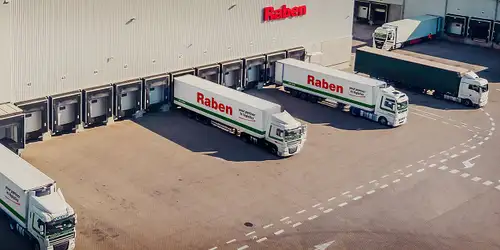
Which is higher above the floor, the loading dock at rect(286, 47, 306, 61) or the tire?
the loading dock at rect(286, 47, 306, 61)

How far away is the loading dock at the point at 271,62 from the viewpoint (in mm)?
54312

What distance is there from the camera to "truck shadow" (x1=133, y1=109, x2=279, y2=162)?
4081 centimetres

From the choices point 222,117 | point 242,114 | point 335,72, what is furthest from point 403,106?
point 222,117

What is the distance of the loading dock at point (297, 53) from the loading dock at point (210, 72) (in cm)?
739

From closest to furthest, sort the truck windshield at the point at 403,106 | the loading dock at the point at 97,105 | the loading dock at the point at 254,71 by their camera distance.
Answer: the loading dock at the point at 97,105
the truck windshield at the point at 403,106
the loading dock at the point at 254,71

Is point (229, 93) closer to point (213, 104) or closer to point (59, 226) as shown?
point (213, 104)

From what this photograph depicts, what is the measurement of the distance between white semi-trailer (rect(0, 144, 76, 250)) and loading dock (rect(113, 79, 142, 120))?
14.2 metres

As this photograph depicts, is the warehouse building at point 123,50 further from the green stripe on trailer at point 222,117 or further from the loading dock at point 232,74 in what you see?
the green stripe on trailer at point 222,117

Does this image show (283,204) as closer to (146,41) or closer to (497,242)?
(497,242)

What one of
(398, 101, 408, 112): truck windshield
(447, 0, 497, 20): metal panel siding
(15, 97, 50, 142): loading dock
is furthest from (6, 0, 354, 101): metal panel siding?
(447, 0, 497, 20): metal panel siding

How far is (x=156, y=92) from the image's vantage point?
155 feet

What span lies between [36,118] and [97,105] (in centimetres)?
433

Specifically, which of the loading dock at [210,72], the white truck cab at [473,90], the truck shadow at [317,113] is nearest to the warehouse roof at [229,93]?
the loading dock at [210,72]

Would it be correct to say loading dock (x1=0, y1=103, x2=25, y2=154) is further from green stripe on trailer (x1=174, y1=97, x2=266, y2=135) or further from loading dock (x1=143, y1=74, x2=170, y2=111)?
green stripe on trailer (x1=174, y1=97, x2=266, y2=135)
